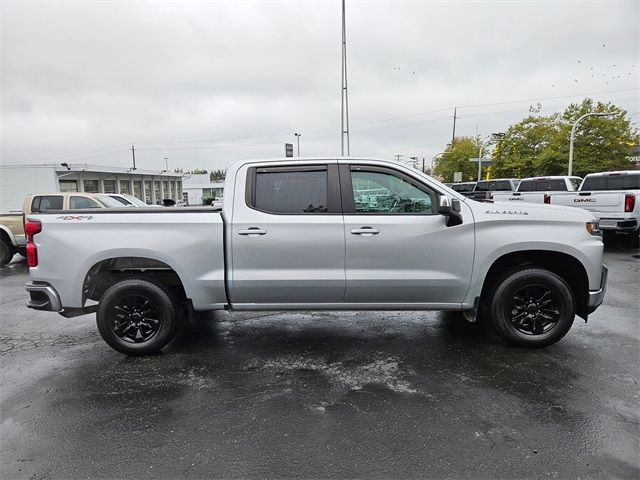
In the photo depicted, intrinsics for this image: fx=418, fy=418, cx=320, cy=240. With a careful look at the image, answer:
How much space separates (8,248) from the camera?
1040 centimetres

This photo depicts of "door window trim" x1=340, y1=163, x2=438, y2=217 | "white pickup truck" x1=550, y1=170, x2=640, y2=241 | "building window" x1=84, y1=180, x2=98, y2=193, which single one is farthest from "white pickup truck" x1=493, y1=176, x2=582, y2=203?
"building window" x1=84, y1=180, x2=98, y2=193

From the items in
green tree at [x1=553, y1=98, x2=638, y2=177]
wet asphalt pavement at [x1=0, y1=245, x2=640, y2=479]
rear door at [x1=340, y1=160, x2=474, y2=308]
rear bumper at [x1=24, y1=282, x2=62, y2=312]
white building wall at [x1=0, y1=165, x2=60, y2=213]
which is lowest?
wet asphalt pavement at [x1=0, y1=245, x2=640, y2=479]

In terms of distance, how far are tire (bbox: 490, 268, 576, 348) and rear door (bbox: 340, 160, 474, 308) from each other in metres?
0.43

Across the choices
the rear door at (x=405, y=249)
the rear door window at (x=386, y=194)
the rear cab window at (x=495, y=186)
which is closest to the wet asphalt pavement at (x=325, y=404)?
the rear door at (x=405, y=249)

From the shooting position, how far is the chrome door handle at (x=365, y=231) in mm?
4094

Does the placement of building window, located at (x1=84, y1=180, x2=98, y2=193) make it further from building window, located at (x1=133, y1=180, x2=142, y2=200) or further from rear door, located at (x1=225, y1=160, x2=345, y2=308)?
rear door, located at (x1=225, y1=160, x2=345, y2=308)

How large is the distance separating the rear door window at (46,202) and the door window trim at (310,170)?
861 centimetres

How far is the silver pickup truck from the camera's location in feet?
13.5

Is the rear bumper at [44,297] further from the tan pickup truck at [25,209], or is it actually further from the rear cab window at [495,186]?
the rear cab window at [495,186]

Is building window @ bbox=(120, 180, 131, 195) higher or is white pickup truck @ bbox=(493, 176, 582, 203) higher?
building window @ bbox=(120, 180, 131, 195)

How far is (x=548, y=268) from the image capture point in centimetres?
446

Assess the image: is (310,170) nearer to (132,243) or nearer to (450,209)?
(450,209)

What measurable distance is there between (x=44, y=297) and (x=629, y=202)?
12.4 metres

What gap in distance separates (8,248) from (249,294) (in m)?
9.38
